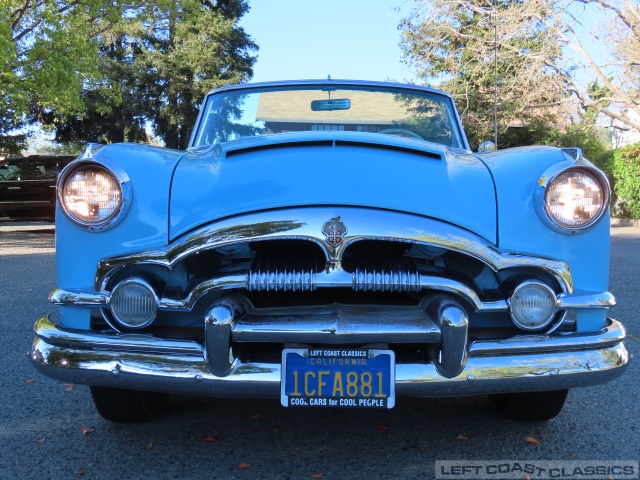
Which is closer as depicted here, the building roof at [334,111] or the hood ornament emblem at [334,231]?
the hood ornament emblem at [334,231]

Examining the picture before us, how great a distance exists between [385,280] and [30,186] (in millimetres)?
13456

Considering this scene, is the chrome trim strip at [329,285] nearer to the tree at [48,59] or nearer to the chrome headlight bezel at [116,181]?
the chrome headlight bezel at [116,181]

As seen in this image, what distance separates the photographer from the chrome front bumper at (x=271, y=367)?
2027 mm

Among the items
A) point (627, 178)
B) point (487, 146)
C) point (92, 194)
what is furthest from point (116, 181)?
point (627, 178)

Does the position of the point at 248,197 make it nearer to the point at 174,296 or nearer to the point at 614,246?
the point at 174,296

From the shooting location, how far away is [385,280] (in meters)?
2.05

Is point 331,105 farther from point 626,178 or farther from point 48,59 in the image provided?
point 626,178

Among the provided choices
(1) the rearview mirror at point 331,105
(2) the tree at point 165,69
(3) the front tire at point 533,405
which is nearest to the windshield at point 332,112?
(1) the rearview mirror at point 331,105

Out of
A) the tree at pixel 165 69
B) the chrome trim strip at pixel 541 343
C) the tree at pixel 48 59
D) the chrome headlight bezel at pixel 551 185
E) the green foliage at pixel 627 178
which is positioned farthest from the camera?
the tree at pixel 165 69

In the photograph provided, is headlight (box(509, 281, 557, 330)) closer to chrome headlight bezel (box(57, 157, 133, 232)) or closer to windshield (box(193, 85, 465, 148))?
chrome headlight bezel (box(57, 157, 133, 232))

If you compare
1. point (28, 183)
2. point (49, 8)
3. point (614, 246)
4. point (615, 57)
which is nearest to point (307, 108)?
point (614, 246)

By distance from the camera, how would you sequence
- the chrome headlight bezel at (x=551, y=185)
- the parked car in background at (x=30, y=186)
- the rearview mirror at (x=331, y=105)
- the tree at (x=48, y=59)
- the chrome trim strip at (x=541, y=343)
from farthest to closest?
the parked car in background at (x=30, y=186) < the tree at (x=48, y=59) < the rearview mirror at (x=331, y=105) < the chrome headlight bezel at (x=551, y=185) < the chrome trim strip at (x=541, y=343)

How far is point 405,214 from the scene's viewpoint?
2117mm

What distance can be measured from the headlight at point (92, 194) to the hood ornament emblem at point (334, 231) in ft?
2.47
